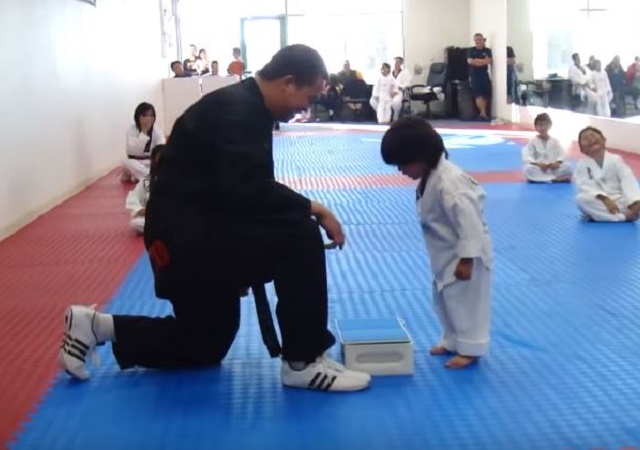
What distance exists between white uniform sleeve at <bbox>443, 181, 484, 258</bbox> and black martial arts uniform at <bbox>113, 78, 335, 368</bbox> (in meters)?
0.49

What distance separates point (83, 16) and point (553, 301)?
7.03m

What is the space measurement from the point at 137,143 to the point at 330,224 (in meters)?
6.18

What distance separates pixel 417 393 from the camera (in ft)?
9.56

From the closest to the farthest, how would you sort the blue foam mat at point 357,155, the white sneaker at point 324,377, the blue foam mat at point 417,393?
the blue foam mat at point 417,393 → the white sneaker at point 324,377 → the blue foam mat at point 357,155

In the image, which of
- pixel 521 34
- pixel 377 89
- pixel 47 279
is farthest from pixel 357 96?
pixel 47 279

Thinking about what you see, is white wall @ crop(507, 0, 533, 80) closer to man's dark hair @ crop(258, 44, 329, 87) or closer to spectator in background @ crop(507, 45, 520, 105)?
spectator in background @ crop(507, 45, 520, 105)

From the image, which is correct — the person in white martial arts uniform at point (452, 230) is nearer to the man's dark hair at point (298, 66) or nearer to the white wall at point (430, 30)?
the man's dark hair at point (298, 66)

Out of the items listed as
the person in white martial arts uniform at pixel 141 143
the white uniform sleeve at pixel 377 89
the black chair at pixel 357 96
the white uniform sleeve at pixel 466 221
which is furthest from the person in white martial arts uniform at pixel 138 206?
the black chair at pixel 357 96

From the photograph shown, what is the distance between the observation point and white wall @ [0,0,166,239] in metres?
6.59

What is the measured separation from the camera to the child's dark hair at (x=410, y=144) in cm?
298

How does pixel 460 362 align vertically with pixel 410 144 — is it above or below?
below

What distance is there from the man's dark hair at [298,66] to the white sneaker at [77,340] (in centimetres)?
108

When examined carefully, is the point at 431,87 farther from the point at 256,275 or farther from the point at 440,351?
the point at 256,275

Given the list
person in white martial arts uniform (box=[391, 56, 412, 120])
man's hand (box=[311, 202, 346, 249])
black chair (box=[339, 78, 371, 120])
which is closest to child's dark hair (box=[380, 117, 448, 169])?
man's hand (box=[311, 202, 346, 249])
